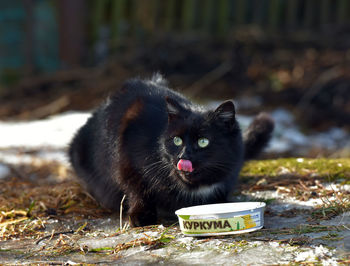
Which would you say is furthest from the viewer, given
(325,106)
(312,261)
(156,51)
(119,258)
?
(156,51)

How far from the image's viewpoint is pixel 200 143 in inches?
108

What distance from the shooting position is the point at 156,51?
7.59 m

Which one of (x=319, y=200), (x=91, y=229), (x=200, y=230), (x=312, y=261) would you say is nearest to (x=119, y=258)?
(x=200, y=230)

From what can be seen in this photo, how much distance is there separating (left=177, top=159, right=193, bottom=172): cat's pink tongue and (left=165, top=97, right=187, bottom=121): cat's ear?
31cm

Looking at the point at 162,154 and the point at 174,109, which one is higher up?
the point at 174,109

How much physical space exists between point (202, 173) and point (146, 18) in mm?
5788

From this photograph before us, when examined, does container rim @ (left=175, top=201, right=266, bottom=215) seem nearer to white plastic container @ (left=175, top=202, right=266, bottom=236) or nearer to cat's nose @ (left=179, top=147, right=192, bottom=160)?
white plastic container @ (left=175, top=202, right=266, bottom=236)

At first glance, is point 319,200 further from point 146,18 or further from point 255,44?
point 146,18

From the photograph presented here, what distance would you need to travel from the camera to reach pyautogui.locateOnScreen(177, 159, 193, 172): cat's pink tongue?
265cm

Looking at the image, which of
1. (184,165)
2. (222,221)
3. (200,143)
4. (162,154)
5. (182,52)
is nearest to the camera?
(222,221)

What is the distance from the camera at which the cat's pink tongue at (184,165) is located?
2.65 metres

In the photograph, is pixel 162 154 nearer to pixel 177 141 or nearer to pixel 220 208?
pixel 177 141

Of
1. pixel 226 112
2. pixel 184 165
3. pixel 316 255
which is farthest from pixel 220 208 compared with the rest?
pixel 316 255

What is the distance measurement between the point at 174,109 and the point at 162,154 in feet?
0.88
